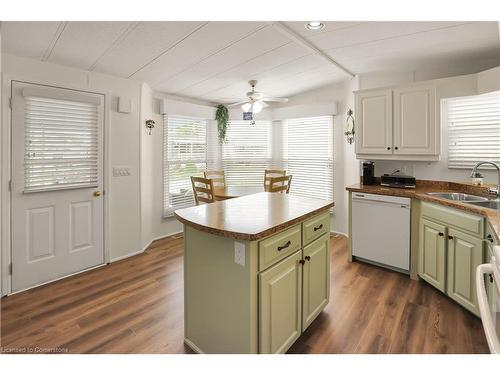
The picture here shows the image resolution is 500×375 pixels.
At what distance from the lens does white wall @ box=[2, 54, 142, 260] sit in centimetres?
313

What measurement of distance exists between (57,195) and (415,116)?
392cm

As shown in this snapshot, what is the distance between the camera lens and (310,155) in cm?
477

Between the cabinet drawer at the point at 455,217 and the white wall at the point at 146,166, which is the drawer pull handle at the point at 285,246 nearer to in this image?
the cabinet drawer at the point at 455,217

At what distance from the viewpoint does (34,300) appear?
258 cm

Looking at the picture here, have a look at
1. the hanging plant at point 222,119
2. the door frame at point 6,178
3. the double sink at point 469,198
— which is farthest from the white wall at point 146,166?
the double sink at point 469,198

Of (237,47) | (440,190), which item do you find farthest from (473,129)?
(237,47)

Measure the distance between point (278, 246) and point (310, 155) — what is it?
3331 millimetres

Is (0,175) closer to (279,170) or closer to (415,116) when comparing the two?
(279,170)

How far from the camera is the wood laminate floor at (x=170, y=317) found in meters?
1.96

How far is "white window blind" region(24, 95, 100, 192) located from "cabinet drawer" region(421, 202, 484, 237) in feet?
11.6

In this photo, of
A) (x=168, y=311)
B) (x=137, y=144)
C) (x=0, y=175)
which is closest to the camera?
(x=168, y=311)

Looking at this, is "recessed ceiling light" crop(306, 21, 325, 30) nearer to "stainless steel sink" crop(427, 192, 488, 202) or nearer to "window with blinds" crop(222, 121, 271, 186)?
"stainless steel sink" crop(427, 192, 488, 202)

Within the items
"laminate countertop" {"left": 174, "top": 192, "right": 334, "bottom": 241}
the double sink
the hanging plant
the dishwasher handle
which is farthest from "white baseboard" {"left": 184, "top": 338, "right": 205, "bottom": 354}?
the hanging plant
